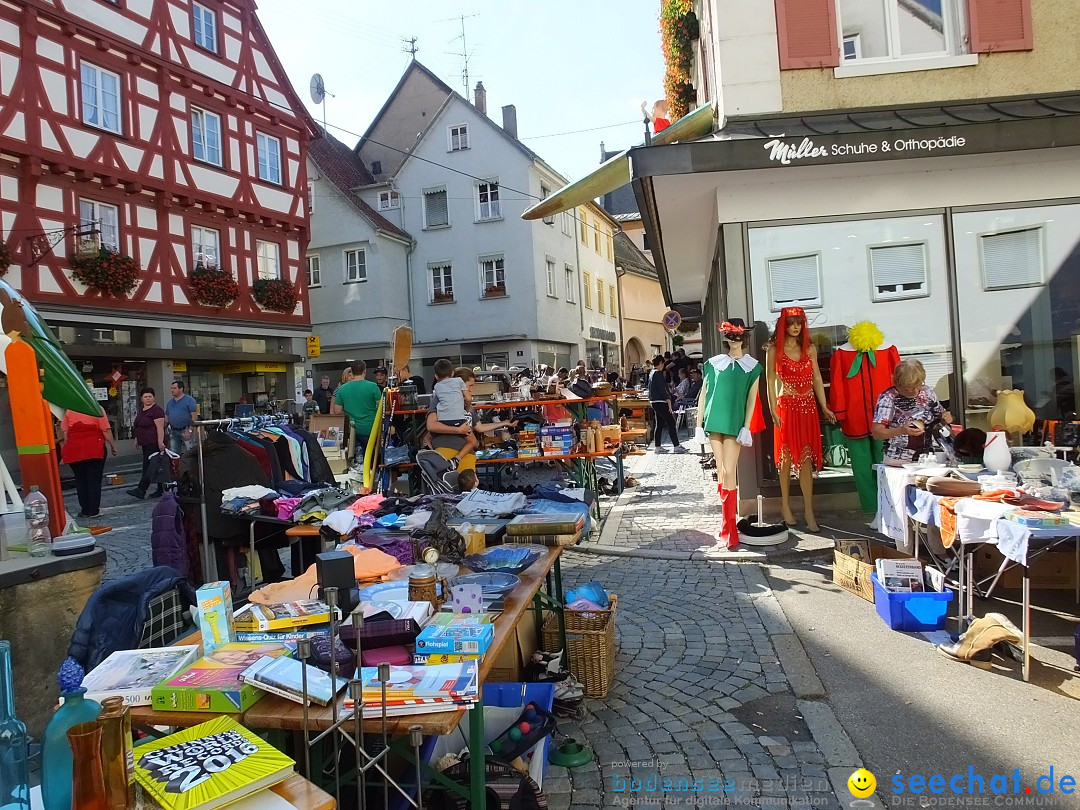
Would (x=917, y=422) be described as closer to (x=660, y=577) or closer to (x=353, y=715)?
(x=660, y=577)

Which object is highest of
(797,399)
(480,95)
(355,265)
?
(480,95)

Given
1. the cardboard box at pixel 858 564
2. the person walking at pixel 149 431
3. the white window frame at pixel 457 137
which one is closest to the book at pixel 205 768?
the cardboard box at pixel 858 564

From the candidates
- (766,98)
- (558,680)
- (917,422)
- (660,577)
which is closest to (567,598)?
(558,680)

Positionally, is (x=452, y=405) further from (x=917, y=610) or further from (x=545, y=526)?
(x=917, y=610)

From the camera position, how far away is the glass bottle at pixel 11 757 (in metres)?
1.67

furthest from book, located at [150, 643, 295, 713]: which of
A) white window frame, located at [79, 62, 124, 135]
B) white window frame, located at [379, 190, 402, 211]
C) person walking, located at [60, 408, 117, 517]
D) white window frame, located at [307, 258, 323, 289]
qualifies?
white window frame, located at [379, 190, 402, 211]

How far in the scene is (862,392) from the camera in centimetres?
715

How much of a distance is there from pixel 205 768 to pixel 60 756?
308 millimetres

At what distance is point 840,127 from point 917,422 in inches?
118

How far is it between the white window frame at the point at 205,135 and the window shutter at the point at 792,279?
1678cm

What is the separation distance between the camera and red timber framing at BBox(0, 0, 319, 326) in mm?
14977

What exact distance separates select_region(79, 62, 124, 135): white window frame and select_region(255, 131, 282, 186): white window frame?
14.3 ft

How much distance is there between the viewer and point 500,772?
9.16 ft

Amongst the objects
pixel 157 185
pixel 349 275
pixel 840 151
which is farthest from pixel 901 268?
pixel 349 275
